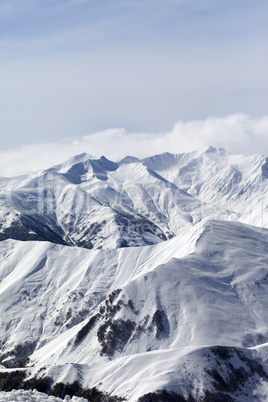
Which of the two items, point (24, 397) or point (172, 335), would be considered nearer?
point (24, 397)

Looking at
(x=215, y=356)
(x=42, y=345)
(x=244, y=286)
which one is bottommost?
(x=42, y=345)

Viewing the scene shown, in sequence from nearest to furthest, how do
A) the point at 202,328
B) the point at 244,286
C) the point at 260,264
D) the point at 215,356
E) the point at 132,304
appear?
the point at 215,356
the point at 202,328
the point at 132,304
the point at 244,286
the point at 260,264

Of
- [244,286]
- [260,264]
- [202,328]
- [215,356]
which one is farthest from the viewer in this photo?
[260,264]

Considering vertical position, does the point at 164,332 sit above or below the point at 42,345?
above

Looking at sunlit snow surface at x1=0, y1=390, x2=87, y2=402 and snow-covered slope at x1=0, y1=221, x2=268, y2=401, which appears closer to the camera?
sunlit snow surface at x1=0, y1=390, x2=87, y2=402

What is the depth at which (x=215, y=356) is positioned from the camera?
122625mm

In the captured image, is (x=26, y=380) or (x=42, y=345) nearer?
(x=26, y=380)

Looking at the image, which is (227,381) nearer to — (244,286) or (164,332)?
(164,332)

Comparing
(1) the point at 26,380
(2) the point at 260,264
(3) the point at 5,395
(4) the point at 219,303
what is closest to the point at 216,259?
(2) the point at 260,264

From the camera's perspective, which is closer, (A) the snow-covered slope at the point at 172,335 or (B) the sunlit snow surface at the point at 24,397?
(B) the sunlit snow surface at the point at 24,397

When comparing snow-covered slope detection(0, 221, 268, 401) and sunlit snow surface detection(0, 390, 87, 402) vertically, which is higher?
sunlit snow surface detection(0, 390, 87, 402)

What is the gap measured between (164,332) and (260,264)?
177 feet

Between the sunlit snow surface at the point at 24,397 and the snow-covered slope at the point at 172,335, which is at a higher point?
the sunlit snow surface at the point at 24,397

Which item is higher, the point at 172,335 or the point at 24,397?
the point at 24,397
